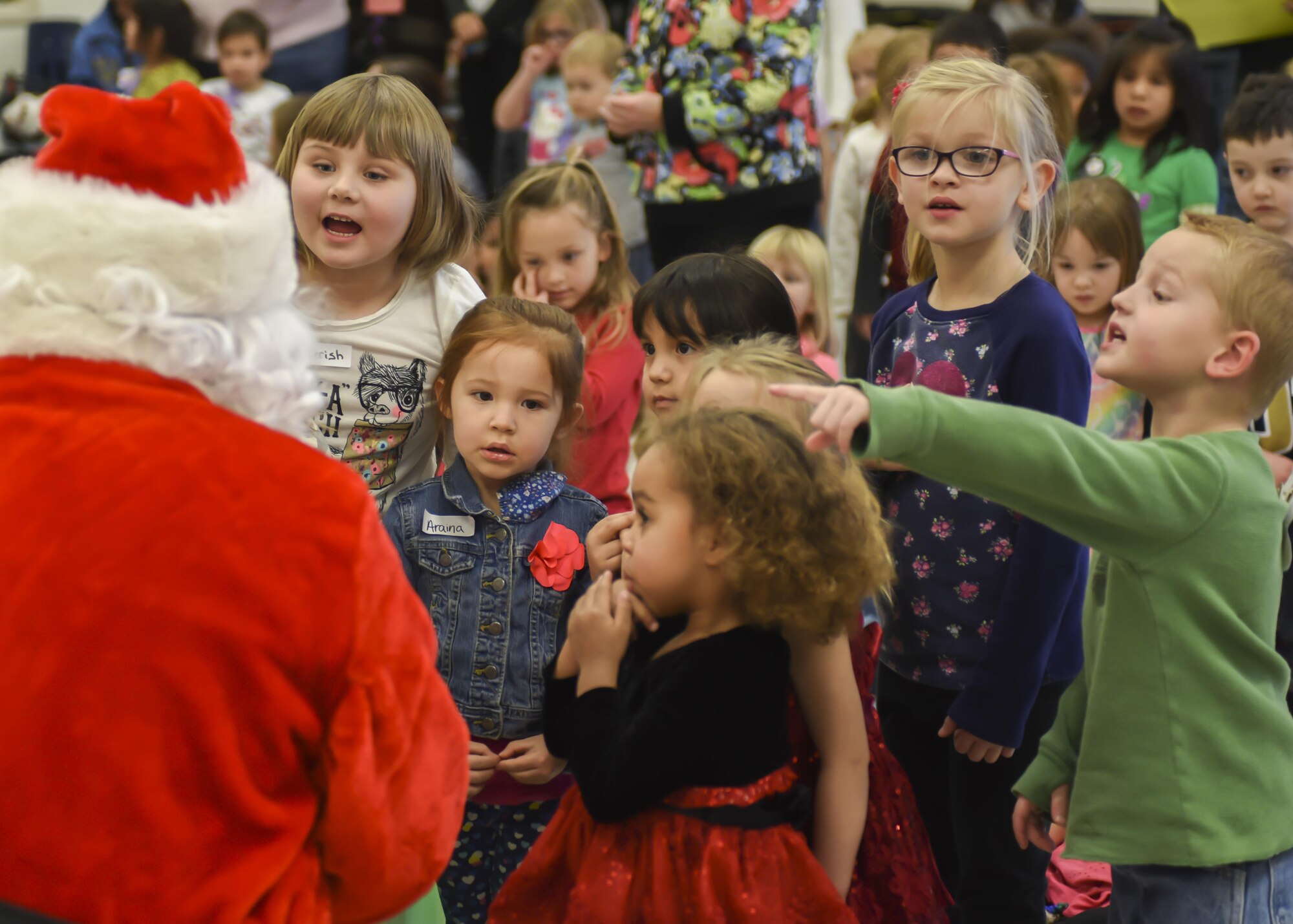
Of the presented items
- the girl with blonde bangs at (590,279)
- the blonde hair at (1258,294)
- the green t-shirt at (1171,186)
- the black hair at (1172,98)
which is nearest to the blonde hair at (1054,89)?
the green t-shirt at (1171,186)

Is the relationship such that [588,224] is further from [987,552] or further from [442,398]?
[987,552]

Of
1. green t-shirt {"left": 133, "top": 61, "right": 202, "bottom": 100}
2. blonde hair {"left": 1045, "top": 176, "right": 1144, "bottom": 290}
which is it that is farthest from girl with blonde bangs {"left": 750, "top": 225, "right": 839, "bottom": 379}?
green t-shirt {"left": 133, "top": 61, "right": 202, "bottom": 100}

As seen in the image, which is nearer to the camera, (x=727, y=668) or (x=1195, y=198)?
(x=727, y=668)

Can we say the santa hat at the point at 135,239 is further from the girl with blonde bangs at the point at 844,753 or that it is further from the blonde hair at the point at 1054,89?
the blonde hair at the point at 1054,89

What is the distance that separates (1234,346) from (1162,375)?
103 millimetres

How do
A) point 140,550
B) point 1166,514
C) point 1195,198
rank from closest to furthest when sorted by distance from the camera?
point 140,550
point 1166,514
point 1195,198

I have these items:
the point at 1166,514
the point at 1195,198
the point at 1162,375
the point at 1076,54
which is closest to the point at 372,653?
the point at 1166,514

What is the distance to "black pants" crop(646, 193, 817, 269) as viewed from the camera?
3852mm

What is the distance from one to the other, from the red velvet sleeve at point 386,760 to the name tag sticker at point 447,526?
658 millimetres

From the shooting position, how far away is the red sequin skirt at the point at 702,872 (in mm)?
1609

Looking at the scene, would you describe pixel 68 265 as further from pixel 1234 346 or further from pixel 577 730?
pixel 1234 346

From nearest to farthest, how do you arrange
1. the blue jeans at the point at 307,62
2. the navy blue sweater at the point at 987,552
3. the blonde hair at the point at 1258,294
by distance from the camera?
the blonde hair at the point at 1258,294 → the navy blue sweater at the point at 987,552 → the blue jeans at the point at 307,62

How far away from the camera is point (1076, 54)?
541 cm

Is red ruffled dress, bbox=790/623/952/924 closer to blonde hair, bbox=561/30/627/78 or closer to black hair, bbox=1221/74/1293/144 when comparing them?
black hair, bbox=1221/74/1293/144
